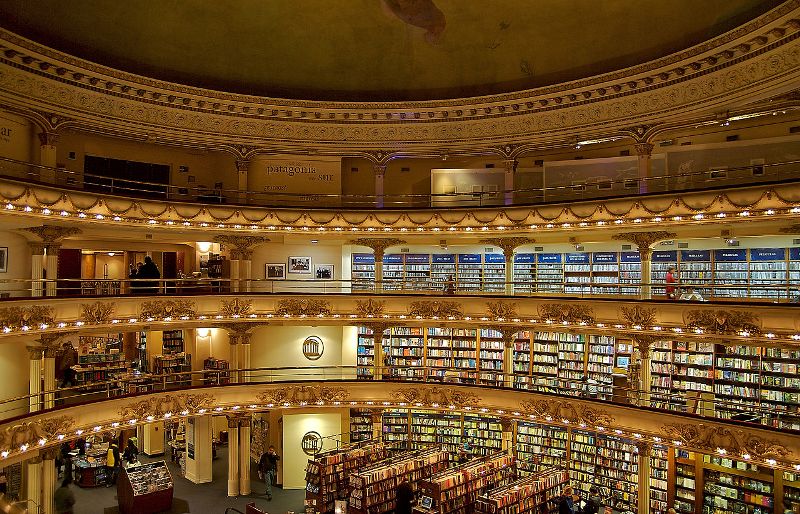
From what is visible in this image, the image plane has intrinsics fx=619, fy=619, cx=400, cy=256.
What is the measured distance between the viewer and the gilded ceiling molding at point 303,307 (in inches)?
790

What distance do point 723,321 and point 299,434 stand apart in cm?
1296

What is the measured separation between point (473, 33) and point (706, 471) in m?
14.3

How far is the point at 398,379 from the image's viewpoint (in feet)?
64.4

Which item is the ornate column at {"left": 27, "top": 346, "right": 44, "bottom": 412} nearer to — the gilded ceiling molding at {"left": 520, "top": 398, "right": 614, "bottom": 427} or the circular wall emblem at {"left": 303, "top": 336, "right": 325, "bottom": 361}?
the circular wall emblem at {"left": 303, "top": 336, "right": 325, "bottom": 361}

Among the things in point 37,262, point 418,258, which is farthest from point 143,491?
point 418,258

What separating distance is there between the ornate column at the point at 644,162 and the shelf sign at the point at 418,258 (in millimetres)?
7789

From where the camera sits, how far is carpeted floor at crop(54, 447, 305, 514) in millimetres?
17250

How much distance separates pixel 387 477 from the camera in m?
16.0

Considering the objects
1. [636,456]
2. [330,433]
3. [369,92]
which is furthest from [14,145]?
[636,456]

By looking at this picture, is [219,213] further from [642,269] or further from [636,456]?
[636,456]

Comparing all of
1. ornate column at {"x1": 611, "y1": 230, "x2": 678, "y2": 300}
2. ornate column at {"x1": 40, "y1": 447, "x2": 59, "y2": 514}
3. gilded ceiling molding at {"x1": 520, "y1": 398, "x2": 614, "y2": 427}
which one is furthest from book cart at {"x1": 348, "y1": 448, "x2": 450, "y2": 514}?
ornate column at {"x1": 40, "y1": 447, "x2": 59, "y2": 514}

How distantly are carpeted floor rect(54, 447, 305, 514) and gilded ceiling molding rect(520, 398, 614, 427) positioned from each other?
285 inches

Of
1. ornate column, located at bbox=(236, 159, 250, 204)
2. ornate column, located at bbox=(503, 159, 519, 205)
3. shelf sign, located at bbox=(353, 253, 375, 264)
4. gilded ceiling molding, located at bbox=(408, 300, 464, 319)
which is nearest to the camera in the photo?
gilded ceiling molding, located at bbox=(408, 300, 464, 319)

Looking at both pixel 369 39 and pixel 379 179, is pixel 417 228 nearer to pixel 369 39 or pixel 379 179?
pixel 379 179
